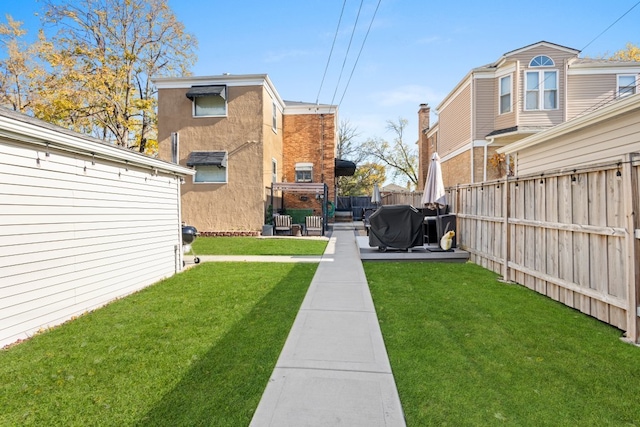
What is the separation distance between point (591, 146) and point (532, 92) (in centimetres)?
743

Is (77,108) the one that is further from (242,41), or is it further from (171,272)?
(171,272)

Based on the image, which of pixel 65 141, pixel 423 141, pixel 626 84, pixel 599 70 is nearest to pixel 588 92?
pixel 599 70

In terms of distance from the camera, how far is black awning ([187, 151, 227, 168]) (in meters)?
14.7

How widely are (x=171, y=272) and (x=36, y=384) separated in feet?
15.3

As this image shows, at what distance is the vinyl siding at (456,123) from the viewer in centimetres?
1467

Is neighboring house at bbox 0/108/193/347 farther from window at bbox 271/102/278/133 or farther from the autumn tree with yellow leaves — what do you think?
the autumn tree with yellow leaves

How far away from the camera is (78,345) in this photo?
3535 millimetres

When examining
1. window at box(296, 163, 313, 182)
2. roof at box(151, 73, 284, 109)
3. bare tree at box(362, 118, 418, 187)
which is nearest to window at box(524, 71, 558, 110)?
window at box(296, 163, 313, 182)

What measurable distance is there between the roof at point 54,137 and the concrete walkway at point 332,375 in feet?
12.6

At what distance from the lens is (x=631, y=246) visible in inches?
136

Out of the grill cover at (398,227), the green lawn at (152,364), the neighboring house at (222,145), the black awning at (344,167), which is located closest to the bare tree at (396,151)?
the black awning at (344,167)

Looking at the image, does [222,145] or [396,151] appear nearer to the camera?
[222,145]

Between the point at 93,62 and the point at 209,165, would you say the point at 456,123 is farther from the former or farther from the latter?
the point at 93,62

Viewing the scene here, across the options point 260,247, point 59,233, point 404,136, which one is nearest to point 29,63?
point 260,247
